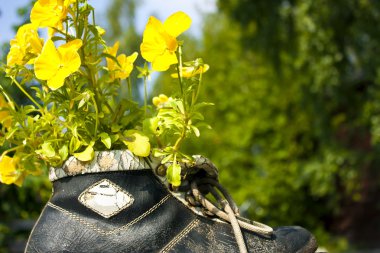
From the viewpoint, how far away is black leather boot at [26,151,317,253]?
114cm

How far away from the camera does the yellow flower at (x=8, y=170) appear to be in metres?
1.30

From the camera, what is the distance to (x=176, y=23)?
3.94ft

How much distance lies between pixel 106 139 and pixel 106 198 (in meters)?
0.12

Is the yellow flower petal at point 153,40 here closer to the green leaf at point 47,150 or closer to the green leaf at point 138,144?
the green leaf at point 138,144

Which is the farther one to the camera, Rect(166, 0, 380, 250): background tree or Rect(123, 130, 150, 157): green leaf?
Rect(166, 0, 380, 250): background tree

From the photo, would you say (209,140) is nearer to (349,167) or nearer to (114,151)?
(349,167)

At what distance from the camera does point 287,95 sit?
12516 millimetres

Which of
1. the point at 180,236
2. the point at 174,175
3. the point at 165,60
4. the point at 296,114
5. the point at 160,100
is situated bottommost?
the point at 296,114

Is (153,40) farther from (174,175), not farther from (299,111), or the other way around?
(299,111)

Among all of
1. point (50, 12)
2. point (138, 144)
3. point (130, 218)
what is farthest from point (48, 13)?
point (130, 218)

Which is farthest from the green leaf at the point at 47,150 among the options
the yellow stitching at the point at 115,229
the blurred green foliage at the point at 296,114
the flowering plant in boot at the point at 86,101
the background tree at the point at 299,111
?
the background tree at the point at 299,111

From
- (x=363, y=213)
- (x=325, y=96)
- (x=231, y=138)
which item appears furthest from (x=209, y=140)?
(x=363, y=213)

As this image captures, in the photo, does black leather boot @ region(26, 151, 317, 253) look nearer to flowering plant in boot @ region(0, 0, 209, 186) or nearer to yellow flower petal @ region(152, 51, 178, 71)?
flowering plant in boot @ region(0, 0, 209, 186)

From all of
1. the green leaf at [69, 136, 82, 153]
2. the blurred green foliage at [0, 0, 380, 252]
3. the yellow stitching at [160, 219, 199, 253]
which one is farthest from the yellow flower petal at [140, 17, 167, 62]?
the blurred green foliage at [0, 0, 380, 252]
